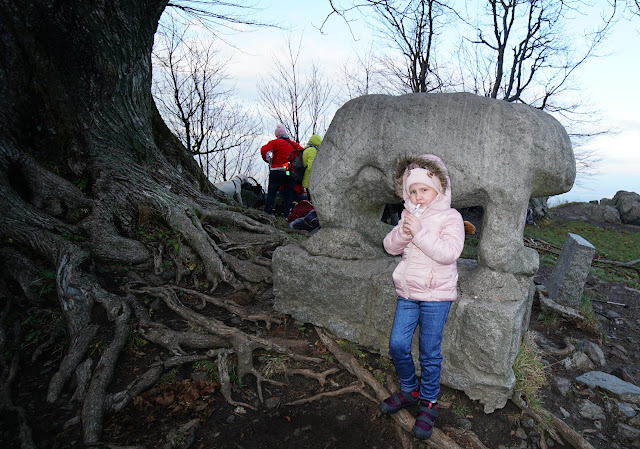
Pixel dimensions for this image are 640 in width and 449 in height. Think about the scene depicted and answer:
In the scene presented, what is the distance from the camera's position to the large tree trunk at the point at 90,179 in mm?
3281

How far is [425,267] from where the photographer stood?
2318 millimetres

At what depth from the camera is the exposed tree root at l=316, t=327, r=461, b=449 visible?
2295 mm

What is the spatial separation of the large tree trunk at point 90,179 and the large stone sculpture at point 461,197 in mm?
1002

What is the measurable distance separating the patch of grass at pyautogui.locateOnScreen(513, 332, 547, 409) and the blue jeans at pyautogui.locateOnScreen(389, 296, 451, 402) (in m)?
0.82

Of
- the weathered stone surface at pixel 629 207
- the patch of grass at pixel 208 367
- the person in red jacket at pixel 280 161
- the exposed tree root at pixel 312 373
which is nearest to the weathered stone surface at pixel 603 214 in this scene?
the weathered stone surface at pixel 629 207

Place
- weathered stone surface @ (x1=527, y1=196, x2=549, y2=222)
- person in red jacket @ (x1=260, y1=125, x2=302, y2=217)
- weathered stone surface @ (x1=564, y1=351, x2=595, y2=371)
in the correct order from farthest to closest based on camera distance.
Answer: weathered stone surface @ (x1=527, y1=196, x2=549, y2=222) < person in red jacket @ (x1=260, y1=125, x2=302, y2=217) < weathered stone surface @ (x1=564, y1=351, x2=595, y2=371)

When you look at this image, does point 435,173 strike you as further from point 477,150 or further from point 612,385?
point 612,385

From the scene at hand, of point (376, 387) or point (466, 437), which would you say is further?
point (376, 387)

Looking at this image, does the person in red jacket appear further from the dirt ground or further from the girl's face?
the girl's face

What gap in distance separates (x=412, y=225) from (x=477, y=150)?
740mm

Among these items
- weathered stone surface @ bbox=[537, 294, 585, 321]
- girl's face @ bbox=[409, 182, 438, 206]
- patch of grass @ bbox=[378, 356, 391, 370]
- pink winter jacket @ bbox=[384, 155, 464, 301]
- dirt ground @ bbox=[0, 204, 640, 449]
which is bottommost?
dirt ground @ bbox=[0, 204, 640, 449]

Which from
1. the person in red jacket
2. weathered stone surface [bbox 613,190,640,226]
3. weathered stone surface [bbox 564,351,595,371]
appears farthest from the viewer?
weathered stone surface [bbox 613,190,640,226]

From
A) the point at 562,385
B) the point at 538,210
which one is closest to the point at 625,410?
the point at 562,385

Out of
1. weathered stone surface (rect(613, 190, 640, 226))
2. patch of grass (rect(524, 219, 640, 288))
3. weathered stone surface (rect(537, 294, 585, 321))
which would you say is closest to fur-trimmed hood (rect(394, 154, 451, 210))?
weathered stone surface (rect(537, 294, 585, 321))
